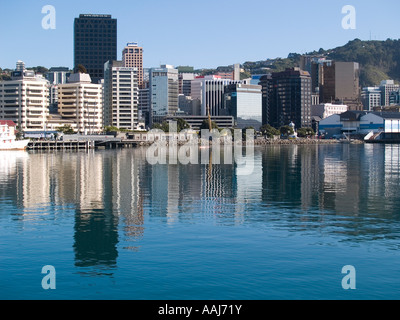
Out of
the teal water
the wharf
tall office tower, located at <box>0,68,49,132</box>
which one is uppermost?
tall office tower, located at <box>0,68,49,132</box>

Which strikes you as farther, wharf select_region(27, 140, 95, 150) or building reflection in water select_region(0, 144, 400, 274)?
wharf select_region(27, 140, 95, 150)

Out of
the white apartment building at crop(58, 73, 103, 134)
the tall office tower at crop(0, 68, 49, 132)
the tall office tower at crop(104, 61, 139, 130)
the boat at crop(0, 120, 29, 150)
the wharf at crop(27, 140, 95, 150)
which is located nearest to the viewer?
the boat at crop(0, 120, 29, 150)

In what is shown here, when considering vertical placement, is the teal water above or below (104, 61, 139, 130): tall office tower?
below

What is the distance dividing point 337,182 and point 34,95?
402 feet

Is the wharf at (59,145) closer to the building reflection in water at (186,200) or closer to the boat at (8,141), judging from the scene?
the boat at (8,141)

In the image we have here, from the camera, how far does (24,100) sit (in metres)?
156

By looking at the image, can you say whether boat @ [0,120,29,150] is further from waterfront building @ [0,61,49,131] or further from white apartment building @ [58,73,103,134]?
white apartment building @ [58,73,103,134]

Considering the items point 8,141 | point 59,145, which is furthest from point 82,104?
point 8,141

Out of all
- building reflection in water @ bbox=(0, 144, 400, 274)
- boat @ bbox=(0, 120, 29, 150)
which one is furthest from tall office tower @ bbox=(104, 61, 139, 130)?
building reflection in water @ bbox=(0, 144, 400, 274)

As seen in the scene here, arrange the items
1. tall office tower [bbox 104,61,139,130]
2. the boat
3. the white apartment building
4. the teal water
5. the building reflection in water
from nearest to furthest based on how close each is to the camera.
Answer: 1. the teal water
2. the building reflection in water
3. the boat
4. the white apartment building
5. tall office tower [bbox 104,61,139,130]

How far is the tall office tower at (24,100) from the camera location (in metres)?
156

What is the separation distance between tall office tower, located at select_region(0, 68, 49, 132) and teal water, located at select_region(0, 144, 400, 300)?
4500 inches

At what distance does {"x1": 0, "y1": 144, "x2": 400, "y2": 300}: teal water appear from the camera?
1967cm

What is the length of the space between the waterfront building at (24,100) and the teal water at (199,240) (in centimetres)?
11430
